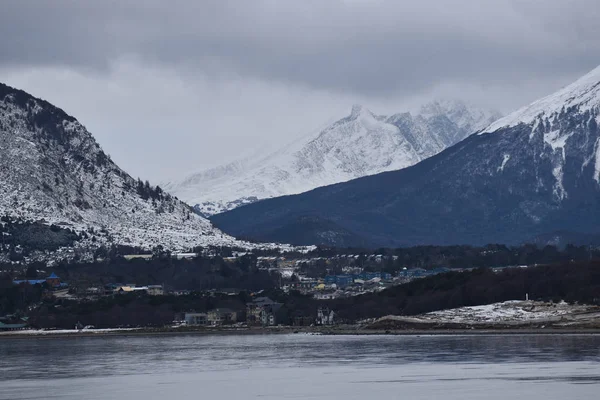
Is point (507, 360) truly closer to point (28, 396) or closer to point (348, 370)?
point (348, 370)

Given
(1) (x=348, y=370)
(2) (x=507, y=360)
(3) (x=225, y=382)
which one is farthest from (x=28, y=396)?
(2) (x=507, y=360)

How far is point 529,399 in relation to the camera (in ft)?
306

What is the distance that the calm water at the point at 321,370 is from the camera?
102 metres

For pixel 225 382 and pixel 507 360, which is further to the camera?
pixel 507 360

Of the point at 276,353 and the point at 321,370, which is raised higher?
the point at 276,353

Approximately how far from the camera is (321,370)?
400 feet

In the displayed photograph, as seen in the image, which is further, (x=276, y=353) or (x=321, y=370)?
(x=276, y=353)

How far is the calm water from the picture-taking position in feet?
334

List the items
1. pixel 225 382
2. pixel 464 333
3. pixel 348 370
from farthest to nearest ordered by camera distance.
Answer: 1. pixel 464 333
2. pixel 348 370
3. pixel 225 382

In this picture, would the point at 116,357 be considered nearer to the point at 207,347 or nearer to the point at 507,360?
the point at 207,347

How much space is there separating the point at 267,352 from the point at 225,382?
40.5 metres

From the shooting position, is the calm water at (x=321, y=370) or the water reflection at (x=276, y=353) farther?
the water reflection at (x=276, y=353)

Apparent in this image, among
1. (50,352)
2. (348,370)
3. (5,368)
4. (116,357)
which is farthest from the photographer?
(50,352)

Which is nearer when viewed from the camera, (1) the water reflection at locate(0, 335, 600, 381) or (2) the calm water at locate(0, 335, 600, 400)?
(2) the calm water at locate(0, 335, 600, 400)
